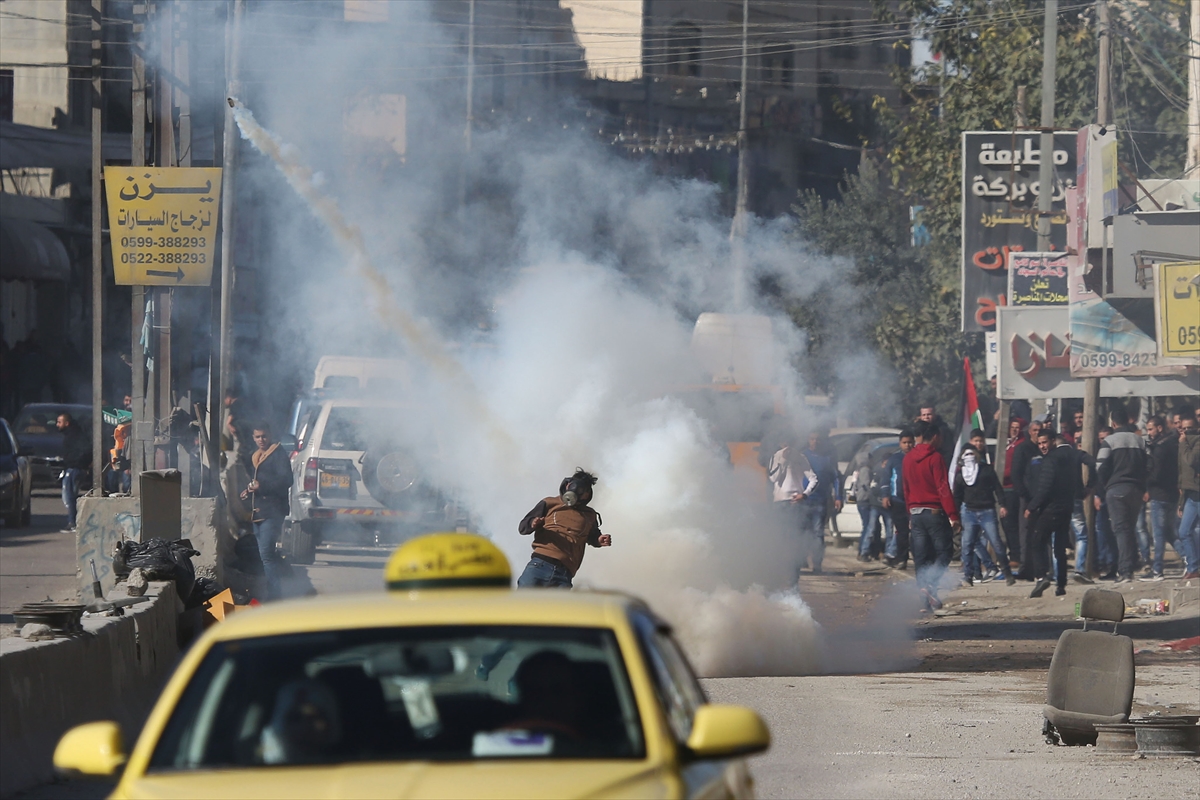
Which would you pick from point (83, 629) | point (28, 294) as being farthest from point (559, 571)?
point (28, 294)

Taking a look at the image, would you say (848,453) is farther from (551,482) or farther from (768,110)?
(768,110)

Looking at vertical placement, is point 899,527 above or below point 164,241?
below

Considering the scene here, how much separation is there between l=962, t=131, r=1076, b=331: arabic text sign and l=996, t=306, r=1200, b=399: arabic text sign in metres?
3.27

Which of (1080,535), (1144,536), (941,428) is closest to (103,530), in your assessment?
(1080,535)

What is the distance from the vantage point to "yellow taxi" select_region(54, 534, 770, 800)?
372 centimetres

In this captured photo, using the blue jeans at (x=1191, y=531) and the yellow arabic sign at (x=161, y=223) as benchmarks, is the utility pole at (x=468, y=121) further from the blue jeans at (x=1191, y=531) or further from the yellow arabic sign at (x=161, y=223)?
the yellow arabic sign at (x=161, y=223)

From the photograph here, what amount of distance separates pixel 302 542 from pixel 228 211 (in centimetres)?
738

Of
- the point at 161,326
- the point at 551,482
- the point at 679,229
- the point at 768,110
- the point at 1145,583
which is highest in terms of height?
the point at 768,110

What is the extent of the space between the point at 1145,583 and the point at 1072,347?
4.04 meters

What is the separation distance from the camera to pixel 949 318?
32938mm

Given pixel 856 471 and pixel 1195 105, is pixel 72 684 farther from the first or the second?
pixel 1195 105

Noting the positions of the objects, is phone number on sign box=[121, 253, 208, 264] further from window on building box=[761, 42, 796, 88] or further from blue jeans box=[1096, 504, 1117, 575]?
window on building box=[761, 42, 796, 88]

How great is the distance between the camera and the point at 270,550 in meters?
16.2

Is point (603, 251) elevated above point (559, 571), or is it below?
above
